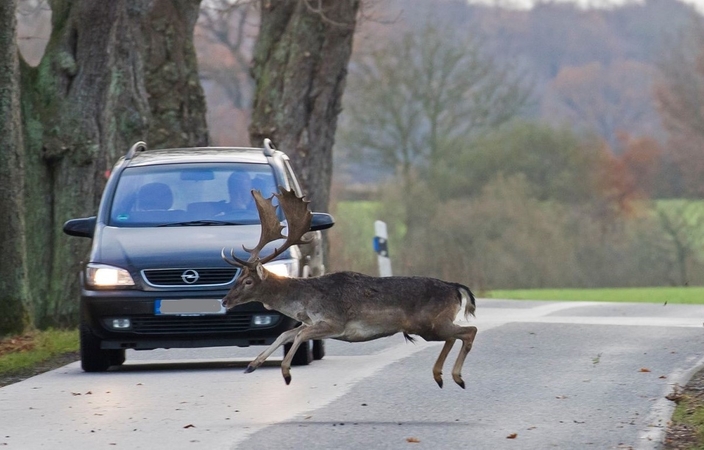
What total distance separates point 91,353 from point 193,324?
995 mm

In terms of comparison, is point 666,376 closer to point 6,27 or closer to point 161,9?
point 6,27

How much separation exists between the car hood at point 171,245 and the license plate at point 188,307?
0.31 metres

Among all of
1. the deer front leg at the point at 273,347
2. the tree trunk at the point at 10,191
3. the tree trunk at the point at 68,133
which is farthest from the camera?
the tree trunk at the point at 68,133

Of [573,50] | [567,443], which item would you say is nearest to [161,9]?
[567,443]

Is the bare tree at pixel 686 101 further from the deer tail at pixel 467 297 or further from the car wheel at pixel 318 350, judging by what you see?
the deer tail at pixel 467 297

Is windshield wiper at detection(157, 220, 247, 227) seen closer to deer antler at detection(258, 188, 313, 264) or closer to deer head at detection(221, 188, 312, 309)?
deer head at detection(221, 188, 312, 309)

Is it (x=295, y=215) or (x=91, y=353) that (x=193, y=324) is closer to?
(x=91, y=353)

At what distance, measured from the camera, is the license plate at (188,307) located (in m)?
12.8

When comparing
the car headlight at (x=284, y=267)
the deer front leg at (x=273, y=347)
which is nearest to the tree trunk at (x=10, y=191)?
the car headlight at (x=284, y=267)

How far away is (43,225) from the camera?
1908cm

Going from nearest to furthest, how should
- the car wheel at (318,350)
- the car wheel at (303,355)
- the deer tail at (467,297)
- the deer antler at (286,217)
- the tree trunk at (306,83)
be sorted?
the deer tail at (467,297) → the deer antler at (286,217) → the car wheel at (303,355) → the car wheel at (318,350) → the tree trunk at (306,83)

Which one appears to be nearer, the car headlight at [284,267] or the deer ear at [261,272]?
the deer ear at [261,272]

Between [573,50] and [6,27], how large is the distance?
74599 millimetres

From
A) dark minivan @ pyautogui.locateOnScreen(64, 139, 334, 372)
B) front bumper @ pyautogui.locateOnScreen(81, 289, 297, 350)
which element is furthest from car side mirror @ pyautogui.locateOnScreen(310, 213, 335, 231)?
front bumper @ pyautogui.locateOnScreen(81, 289, 297, 350)
